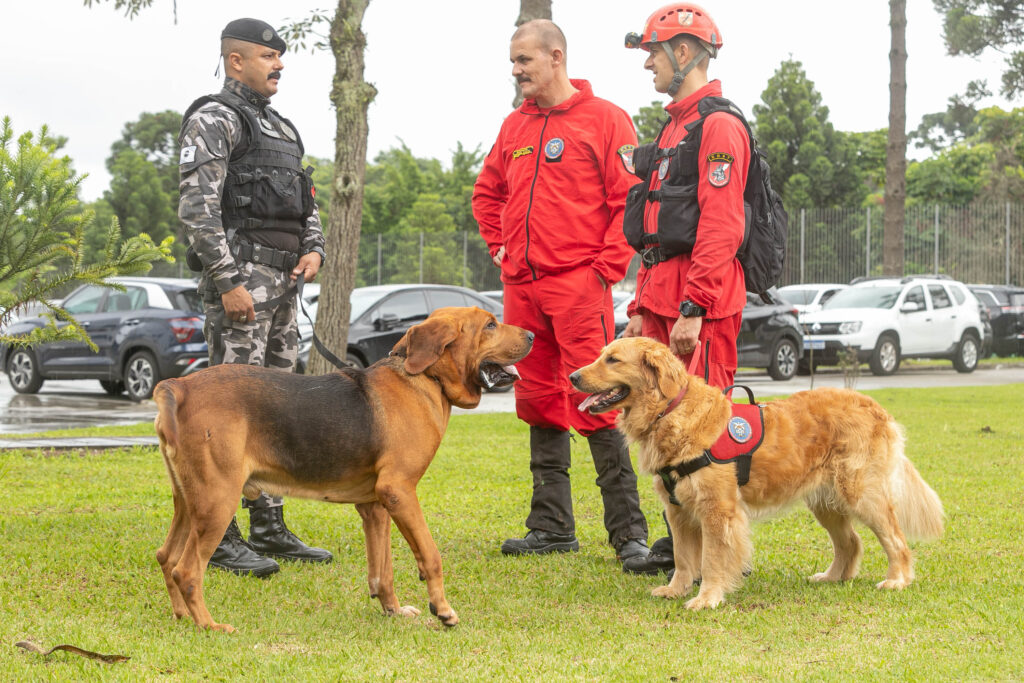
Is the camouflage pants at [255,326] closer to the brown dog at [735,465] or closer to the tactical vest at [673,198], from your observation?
the brown dog at [735,465]

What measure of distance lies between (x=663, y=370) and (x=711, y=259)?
0.55 meters

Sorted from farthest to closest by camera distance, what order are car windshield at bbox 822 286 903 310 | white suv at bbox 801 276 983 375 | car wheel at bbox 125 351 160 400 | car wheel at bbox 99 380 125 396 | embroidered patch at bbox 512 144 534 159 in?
car windshield at bbox 822 286 903 310
white suv at bbox 801 276 983 375
car wheel at bbox 99 380 125 396
car wheel at bbox 125 351 160 400
embroidered patch at bbox 512 144 534 159

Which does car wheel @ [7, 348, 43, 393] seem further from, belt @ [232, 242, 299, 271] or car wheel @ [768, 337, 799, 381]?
car wheel @ [768, 337, 799, 381]

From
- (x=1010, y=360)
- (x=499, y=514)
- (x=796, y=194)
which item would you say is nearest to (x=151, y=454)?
(x=499, y=514)

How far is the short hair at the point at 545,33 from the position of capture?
5.51 metres

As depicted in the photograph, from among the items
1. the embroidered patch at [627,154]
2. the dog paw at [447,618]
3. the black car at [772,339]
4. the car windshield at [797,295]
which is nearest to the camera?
the dog paw at [447,618]

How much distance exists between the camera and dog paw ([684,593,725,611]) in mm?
4578

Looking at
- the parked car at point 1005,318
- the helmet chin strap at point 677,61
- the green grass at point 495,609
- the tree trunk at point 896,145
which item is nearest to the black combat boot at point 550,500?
the green grass at point 495,609

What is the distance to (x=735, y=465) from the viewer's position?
15.3 ft

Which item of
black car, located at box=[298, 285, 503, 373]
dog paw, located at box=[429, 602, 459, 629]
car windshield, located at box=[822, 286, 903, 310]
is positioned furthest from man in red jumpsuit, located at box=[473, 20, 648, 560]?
car windshield, located at box=[822, 286, 903, 310]

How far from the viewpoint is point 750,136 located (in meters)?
4.93

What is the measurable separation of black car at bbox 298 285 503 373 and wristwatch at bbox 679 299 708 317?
30.6 ft

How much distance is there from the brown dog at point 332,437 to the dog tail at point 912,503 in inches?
74.7

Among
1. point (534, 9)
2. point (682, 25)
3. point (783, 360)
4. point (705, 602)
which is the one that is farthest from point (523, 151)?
point (783, 360)
